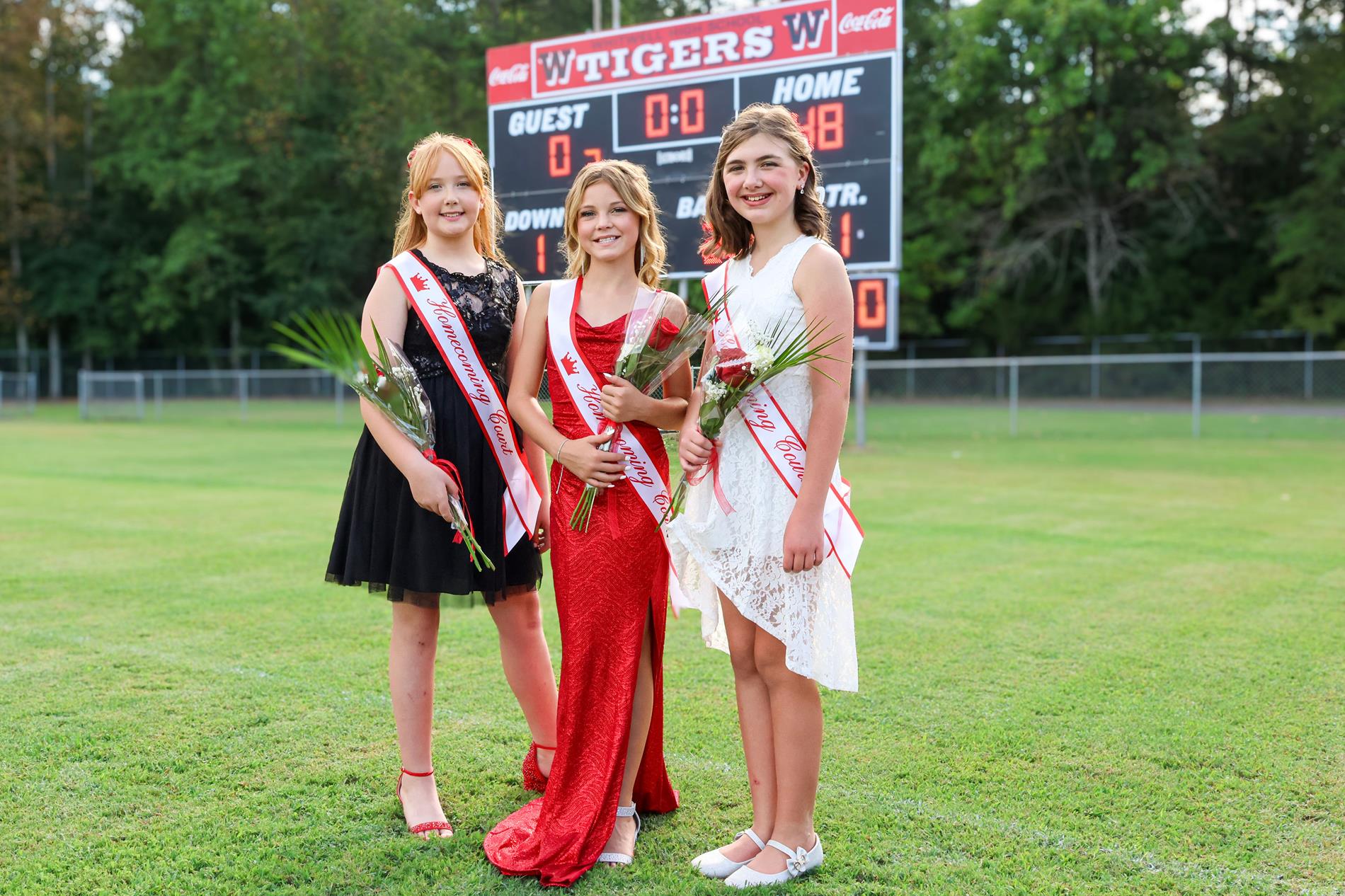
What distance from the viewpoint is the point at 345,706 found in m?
3.88

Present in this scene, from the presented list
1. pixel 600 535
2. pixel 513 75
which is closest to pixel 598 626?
pixel 600 535

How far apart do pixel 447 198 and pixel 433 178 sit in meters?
0.07

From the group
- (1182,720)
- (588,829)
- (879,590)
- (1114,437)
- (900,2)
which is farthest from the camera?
(1114,437)

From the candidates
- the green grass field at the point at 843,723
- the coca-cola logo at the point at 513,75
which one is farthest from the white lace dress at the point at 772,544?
the coca-cola logo at the point at 513,75

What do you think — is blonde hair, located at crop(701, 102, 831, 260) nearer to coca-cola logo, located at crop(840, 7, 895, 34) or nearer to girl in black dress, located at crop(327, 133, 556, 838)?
girl in black dress, located at crop(327, 133, 556, 838)

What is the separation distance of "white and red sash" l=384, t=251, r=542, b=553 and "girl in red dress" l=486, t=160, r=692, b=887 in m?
0.11

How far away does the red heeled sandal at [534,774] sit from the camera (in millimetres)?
3162

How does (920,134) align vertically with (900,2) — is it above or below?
above

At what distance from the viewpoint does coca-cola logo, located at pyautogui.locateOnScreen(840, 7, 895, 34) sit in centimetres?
992

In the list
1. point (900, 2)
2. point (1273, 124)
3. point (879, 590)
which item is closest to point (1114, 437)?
point (900, 2)

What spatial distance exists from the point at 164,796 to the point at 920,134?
28.3m

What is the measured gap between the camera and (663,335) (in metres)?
2.62

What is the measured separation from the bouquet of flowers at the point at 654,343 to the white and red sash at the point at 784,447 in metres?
0.06

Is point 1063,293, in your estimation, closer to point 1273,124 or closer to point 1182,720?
point 1273,124
